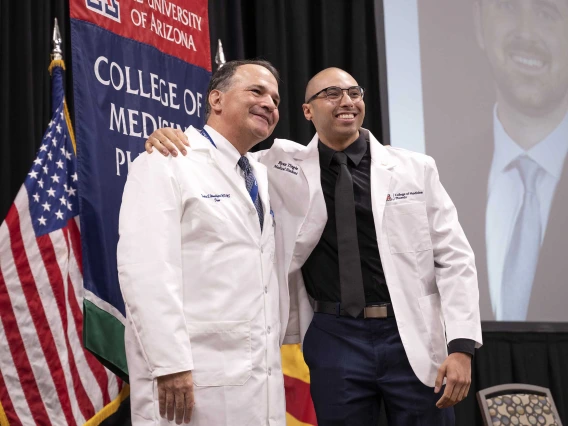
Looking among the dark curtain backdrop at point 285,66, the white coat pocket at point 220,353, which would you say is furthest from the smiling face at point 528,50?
the white coat pocket at point 220,353

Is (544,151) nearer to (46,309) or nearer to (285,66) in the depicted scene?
(285,66)

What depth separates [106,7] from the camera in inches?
133

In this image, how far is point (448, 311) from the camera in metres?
2.30

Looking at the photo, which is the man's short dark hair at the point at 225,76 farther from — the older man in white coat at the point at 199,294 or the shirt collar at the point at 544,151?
the shirt collar at the point at 544,151

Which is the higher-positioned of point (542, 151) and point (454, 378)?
point (542, 151)

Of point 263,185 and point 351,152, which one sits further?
point 351,152

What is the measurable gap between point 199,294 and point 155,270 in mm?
170

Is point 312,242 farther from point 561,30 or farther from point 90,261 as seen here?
point 561,30

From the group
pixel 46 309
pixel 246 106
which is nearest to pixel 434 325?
pixel 246 106

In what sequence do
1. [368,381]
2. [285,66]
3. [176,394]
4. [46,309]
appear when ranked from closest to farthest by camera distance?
1. [176,394]
2. [368,381]
3. [46,309]
4. [285,66]

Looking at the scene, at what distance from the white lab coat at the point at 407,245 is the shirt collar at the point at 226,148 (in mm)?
294

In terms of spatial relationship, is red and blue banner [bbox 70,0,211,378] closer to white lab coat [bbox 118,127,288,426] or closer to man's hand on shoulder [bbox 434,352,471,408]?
white lab coat [bbox 118,127,288,426]

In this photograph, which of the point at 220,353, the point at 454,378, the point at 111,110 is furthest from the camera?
the point at 111,110

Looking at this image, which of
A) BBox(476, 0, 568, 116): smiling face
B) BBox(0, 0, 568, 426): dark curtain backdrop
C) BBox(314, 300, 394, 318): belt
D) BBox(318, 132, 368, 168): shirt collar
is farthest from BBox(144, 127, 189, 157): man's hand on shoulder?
BBox(476, 0, 568, 116): smiling face
